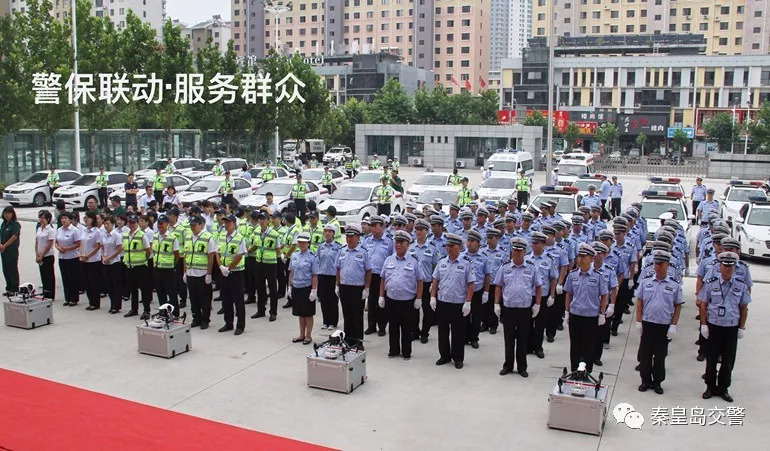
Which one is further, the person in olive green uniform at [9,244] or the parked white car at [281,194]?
the parked white car at [281,194]

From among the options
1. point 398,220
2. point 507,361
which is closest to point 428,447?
point 507,361

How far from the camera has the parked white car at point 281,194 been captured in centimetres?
2219

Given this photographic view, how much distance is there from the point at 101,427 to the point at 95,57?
28503 mm

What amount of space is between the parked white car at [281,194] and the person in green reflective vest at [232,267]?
10.8 meters

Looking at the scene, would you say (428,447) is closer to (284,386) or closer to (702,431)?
(284,386)

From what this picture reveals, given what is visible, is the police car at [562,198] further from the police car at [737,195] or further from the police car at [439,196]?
the police car at [737,195]

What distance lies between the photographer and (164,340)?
32.4 ft

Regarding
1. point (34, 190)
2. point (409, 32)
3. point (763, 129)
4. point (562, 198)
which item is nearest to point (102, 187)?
point (34, 190)

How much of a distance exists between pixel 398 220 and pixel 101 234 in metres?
4.94

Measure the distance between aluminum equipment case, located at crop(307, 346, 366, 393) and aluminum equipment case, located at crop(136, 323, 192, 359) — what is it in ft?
7.36

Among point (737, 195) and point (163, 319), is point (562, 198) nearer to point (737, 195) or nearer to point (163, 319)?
point (737, 195)

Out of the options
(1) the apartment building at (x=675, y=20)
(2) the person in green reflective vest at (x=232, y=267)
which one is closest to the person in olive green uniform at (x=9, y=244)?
(2) the person in green reflective vest at (x=232, y=267)

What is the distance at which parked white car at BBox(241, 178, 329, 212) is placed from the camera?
22.2 metres

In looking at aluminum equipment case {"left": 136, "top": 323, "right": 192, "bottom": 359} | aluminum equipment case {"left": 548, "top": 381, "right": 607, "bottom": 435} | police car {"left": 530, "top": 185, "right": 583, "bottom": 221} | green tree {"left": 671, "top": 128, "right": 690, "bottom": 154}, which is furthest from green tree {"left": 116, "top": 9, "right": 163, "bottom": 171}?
green tree {"left": 671, "top": 128, "right": 690, "bottom": 154}
